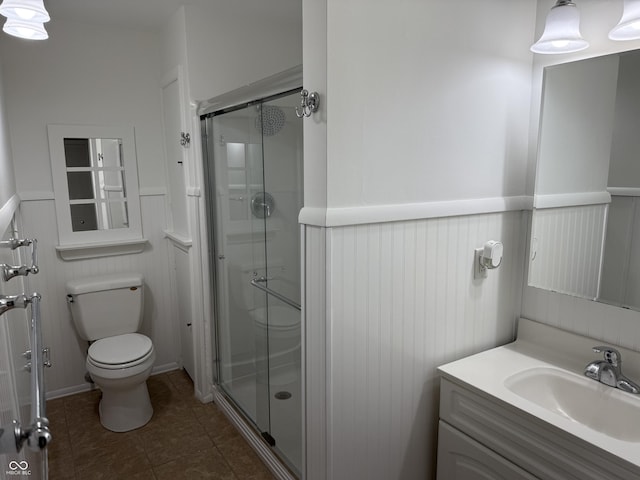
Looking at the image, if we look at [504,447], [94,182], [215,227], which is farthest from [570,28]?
[94,182]

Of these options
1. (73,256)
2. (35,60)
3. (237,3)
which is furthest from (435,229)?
(35,60)

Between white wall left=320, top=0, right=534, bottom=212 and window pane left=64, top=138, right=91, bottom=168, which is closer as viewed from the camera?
white wall left=320, top=0, right=534, bottom=212

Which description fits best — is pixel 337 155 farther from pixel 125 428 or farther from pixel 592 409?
pixel 125 428

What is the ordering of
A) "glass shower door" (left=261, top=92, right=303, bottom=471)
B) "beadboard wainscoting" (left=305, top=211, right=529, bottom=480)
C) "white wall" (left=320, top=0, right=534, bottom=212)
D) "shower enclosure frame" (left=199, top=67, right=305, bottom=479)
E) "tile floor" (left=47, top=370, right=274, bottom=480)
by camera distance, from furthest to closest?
"tile floor" (left=47, top=370, right=274, bottom=480), "glass shower door" (left=261, top=92, right=303, bottom=471), "shower enclosure frame" (left=199, top=67, right=305, bottom=479), "beadboard wainscoting" (left=305, top=211, right=529, bottom=480), "white wall" (left=320, top=0, right=534, bottom=212)

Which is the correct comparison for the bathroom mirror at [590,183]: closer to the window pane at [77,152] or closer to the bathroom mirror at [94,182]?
the bathroom mirror at [94,182]

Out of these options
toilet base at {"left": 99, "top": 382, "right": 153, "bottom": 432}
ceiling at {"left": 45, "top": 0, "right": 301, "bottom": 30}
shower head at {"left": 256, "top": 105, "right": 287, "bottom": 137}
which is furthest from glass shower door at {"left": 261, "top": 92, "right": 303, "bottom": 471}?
toilet base at {"left": 99, "top": 382, "right": 153, "bottom": 432}

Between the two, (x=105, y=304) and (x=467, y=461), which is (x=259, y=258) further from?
(x=467, y=461)

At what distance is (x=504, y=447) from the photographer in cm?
146

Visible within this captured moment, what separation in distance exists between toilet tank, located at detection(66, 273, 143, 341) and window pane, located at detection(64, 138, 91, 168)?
0.73 m

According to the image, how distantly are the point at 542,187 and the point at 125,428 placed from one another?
2.51 meters

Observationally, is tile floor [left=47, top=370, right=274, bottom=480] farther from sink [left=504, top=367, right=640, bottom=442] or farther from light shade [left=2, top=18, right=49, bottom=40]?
light shade [left=2, top=18, right=49, bottom=40]

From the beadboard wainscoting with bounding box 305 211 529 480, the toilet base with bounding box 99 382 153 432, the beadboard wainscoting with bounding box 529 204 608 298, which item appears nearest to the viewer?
the beadboard wainscoting with bounding box 305 211 529 480

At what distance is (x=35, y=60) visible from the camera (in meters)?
2.59

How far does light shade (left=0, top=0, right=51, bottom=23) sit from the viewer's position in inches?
51.7
